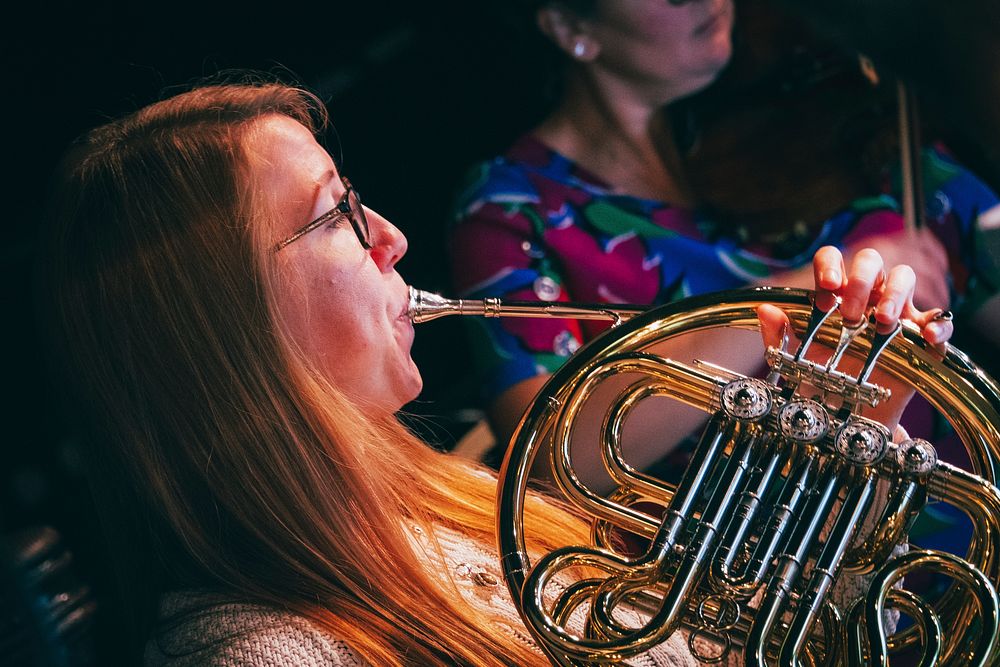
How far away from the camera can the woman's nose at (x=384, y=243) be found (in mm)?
949

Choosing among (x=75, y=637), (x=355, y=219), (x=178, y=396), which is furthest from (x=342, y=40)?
(x=75, y=637)

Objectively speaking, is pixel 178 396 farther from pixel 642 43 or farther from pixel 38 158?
pixel 642 43

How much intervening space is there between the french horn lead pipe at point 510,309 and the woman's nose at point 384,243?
0.04 m

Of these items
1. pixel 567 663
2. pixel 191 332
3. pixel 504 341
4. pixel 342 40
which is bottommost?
pixel 567 663

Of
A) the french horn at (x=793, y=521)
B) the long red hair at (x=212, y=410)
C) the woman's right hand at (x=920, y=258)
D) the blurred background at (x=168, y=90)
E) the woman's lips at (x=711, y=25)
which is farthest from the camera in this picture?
the woman's lips at (x=711, y=25)

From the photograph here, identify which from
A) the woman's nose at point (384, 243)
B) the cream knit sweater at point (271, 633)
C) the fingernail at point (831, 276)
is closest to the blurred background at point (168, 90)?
the cream knit sweater at point (271, 633)

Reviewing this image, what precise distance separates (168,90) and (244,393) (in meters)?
0.55

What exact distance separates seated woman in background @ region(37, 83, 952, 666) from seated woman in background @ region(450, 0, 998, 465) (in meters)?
0.38

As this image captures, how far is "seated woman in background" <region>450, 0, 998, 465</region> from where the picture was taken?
1.27m

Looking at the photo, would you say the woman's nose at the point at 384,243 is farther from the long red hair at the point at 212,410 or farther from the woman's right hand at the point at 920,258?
the woman's right hand at the point at 920,258

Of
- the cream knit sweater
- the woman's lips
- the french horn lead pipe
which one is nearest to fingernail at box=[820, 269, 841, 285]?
the french horn lead pipe

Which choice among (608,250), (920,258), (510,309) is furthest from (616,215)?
(510,309)

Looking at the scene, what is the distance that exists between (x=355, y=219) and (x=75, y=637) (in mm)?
534

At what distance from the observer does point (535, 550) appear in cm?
96
